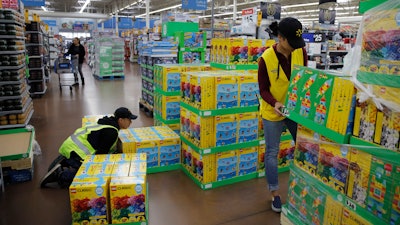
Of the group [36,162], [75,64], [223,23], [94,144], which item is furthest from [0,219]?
[223,23]

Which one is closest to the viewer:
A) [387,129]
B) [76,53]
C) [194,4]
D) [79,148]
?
[387,129]

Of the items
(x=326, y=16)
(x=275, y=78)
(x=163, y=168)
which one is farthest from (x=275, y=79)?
(x=326, y=16)

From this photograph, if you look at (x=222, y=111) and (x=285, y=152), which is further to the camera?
(x=285, y=152)

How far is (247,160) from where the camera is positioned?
4074mm

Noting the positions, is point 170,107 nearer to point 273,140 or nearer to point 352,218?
point 273,140

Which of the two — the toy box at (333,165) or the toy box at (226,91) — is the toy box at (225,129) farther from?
the toy box at (333,165)

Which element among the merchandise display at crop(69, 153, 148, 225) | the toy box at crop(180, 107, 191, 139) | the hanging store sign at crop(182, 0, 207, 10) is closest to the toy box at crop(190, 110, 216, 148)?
the toy box at crop(180, 107, 191, 139)

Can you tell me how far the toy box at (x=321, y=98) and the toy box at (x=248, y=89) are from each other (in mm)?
1497

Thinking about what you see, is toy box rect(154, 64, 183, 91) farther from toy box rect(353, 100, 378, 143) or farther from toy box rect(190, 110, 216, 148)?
toy box rect(353, 100, 378, 143)

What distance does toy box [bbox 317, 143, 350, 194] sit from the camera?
1866 mm

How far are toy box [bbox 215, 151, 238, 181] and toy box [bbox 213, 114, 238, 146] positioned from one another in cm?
15

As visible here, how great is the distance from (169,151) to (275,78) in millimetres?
1939

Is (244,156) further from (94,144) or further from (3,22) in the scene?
(3,22)

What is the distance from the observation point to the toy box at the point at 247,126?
3.93 meters
